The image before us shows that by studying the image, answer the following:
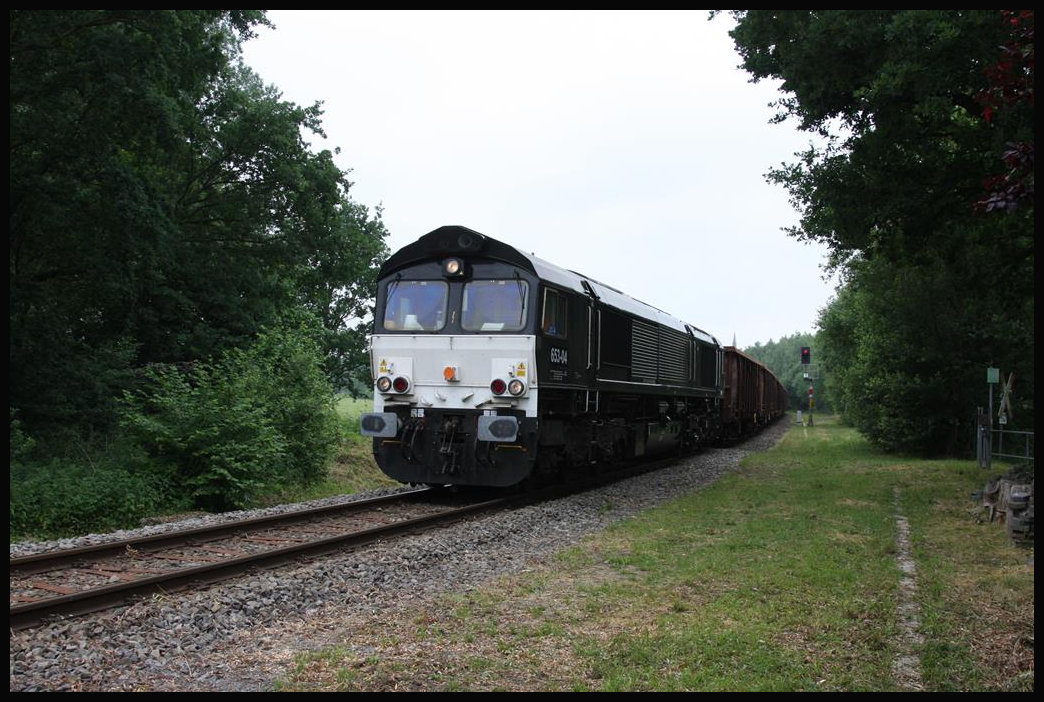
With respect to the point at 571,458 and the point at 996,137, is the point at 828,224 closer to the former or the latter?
the point at 996,137

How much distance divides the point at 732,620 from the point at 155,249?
16.0 metres

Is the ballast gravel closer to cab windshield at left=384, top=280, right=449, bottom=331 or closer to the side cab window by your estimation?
the side cab window

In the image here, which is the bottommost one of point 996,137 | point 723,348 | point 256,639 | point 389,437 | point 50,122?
point 256,639

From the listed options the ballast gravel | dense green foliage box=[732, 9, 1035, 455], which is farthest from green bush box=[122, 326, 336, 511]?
dense green foliage box=[732, 9, 1035, 455]

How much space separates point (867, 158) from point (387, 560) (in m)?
10.4

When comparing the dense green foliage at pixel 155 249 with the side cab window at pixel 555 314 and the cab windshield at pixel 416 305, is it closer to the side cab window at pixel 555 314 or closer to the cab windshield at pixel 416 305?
the cab windshield at pixel 416 305

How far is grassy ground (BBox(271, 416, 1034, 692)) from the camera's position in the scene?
5.04 meters

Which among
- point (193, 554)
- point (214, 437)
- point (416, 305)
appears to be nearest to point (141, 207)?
point (214, 437)

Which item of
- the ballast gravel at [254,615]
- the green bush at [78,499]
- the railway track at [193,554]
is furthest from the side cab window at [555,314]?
the green bush at [78,499]

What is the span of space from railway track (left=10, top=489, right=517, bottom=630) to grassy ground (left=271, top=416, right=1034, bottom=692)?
2025mm

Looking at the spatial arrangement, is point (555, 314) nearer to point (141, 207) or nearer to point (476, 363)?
point (476, 363)

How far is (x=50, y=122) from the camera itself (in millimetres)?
16328

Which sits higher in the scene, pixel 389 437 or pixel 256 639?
pixel 389 437

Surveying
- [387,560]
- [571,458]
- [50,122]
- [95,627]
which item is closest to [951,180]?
[571,458]
